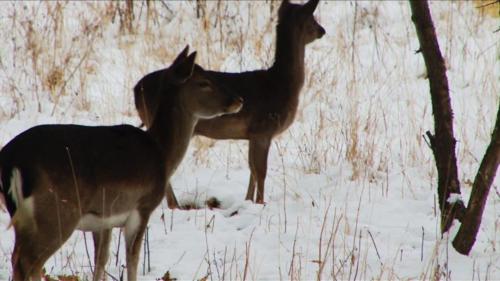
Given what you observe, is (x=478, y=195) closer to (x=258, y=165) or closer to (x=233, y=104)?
(x=233, y=104)

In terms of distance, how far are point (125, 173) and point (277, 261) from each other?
1400 mm

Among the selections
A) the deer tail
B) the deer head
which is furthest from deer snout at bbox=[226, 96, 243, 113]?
the deer head

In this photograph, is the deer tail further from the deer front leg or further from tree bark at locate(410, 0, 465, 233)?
the deer front leg

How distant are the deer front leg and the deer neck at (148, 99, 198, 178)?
2.05 meters

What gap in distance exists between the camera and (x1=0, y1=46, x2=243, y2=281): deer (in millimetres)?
5160

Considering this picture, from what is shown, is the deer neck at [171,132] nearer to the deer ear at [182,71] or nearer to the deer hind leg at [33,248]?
the deer ear at [182,71]

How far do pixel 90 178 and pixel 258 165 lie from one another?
10.8 feet

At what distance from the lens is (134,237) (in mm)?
5844

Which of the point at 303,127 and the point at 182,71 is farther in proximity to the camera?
the point at 303,127

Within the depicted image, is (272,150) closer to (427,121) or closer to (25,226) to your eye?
(427,121)

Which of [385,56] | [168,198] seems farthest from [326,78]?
[168,198]

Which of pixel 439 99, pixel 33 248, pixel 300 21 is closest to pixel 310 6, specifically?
pixel 300 21

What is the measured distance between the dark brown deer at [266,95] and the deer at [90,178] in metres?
1.92

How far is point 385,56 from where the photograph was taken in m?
12.8
